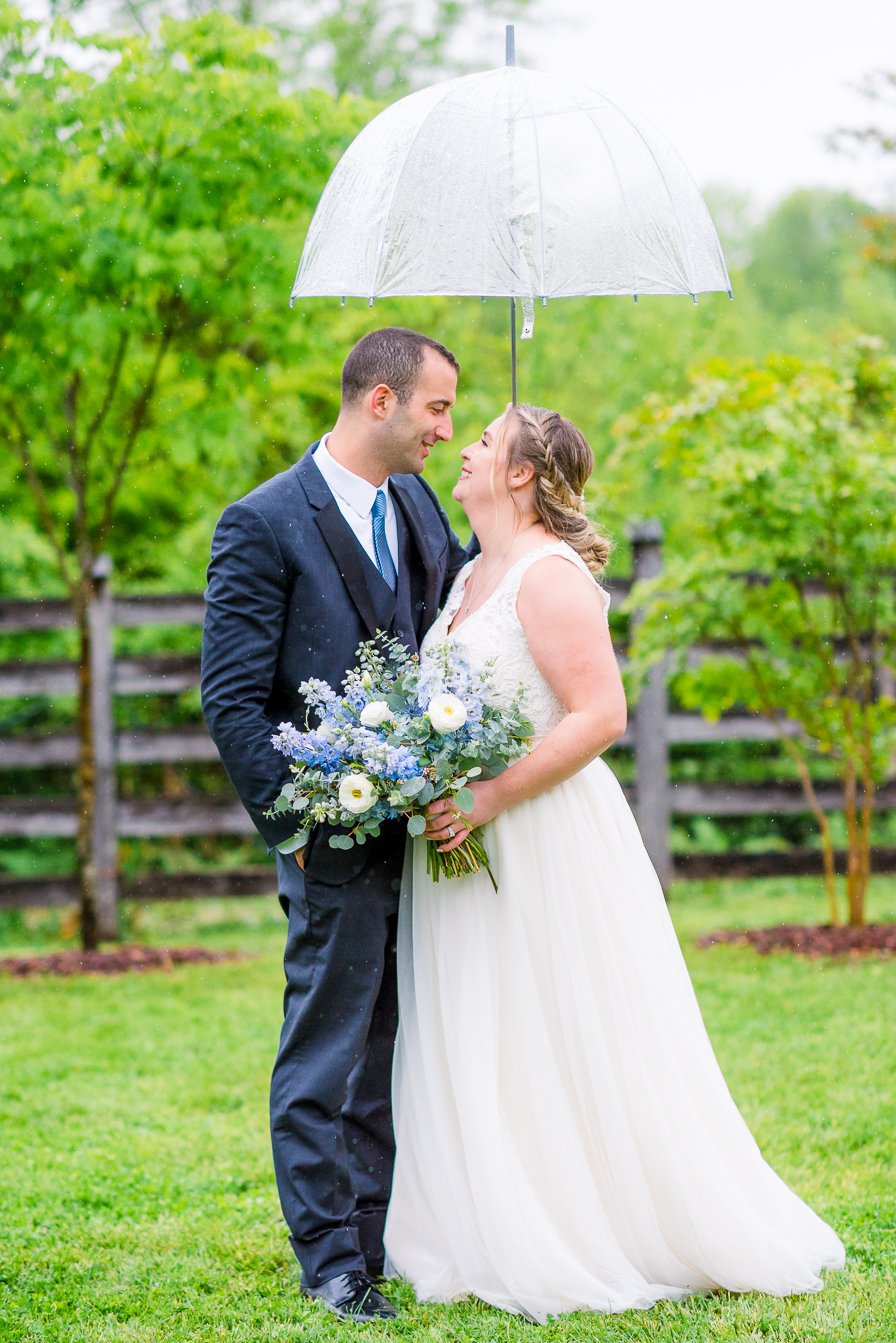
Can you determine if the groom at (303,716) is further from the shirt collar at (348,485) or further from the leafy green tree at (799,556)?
the leafy green tree at (799,556)

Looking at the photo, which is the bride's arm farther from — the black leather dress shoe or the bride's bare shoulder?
the black leather dress shoe

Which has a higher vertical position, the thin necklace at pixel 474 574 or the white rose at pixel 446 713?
the thin necklace at pixel 474 574

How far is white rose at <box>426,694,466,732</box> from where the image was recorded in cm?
306

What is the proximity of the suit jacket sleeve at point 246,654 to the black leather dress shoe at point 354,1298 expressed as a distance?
1015 mm

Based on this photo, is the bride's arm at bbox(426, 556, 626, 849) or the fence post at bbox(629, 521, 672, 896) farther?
the fence post at bbox(629, 521, 672, 896)

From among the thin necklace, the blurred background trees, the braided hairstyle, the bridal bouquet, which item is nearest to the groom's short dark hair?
the braided hairstyle

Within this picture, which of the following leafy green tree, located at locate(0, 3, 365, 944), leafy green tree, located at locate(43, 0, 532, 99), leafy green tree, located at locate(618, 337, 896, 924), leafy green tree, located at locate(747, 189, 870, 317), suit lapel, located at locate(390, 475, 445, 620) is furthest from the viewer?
leafy green tree, located at locate(747, 189, 870, 317)

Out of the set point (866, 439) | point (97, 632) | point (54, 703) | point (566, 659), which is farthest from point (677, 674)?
point (566, 659)

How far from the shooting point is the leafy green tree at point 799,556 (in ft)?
23.4

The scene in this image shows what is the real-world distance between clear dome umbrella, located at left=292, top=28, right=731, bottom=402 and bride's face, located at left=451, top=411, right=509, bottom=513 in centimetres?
35

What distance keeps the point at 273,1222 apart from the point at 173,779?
6.17 meters

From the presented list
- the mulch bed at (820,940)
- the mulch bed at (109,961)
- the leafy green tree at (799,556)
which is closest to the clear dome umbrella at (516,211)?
the leafy green tree at (799,556)

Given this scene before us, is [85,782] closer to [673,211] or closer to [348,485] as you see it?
[348,485]

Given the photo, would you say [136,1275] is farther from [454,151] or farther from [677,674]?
[677,674]
